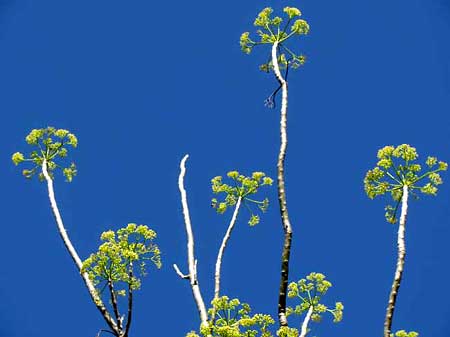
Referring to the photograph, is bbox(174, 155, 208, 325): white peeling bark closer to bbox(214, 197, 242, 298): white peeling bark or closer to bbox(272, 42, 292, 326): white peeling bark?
bbox(214, 197, 242, 298): white peeling bark

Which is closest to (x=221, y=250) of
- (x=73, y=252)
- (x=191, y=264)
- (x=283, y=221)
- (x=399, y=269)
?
(x=191, y=264)

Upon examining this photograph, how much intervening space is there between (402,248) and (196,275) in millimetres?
4095

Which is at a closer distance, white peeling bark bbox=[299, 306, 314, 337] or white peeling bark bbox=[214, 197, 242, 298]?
white peeling bark bbox=[299, 306, 314, 337]

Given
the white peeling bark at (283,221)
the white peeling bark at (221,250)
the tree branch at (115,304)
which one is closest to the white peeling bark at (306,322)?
the white peeling bark at (283,221)

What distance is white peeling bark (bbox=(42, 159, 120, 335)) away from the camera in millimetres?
11227

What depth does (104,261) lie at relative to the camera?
11.4 m

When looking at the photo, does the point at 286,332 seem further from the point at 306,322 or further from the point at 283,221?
the point at 283,221

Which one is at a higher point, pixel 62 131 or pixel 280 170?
pixel 62 131

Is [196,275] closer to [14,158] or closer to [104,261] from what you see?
[104,261]

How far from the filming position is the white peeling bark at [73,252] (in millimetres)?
11227

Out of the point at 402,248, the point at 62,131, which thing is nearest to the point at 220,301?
the point at 402,248

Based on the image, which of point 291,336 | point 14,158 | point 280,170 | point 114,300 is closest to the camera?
point 291,336

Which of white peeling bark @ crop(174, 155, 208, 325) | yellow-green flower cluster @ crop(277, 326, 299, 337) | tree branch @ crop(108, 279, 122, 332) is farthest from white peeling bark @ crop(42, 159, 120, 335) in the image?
yellow-green flower cluster @ crop(277, 326, 299, 337)

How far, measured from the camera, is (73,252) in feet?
40.7
